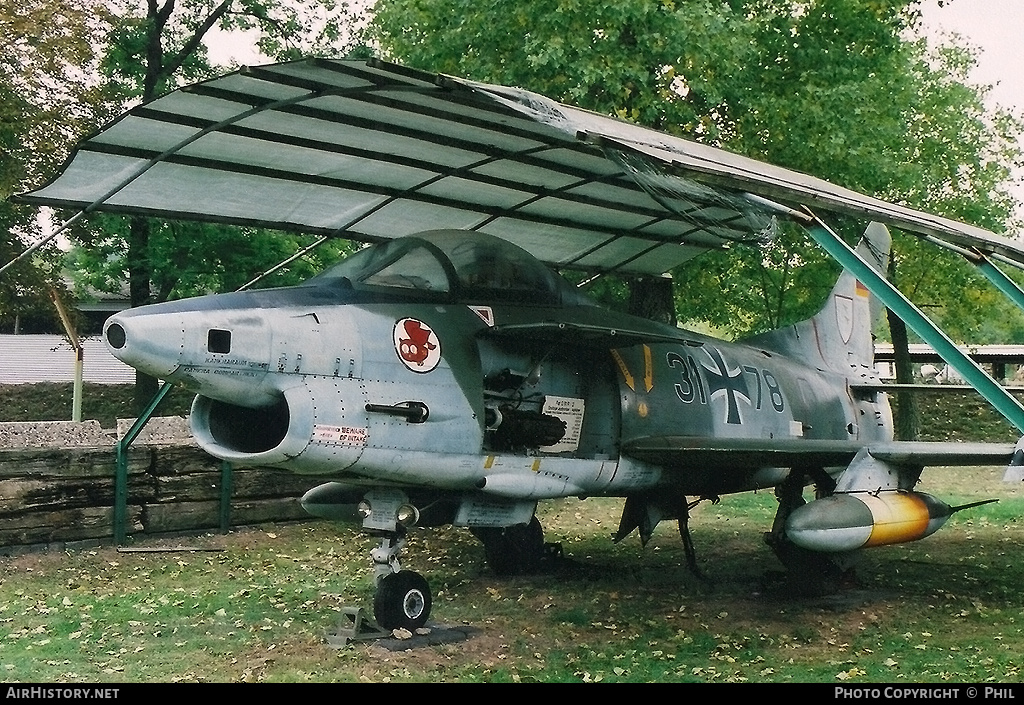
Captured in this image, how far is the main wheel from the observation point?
316 inches

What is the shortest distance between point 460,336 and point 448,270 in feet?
1.94

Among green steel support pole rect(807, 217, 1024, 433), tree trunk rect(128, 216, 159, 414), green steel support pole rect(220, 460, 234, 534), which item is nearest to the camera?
green steel support pole rect(807, 217, 1024, 433)

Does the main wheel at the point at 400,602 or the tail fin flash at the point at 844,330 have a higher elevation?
the tail fin flash at the point at 844,330

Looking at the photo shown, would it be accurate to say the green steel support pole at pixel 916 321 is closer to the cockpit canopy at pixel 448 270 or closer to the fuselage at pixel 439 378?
the fuselage at pixel 439 378

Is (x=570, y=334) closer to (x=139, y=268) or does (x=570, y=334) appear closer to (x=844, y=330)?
(x=844, y=330)

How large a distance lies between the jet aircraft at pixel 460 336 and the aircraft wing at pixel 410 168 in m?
0.04

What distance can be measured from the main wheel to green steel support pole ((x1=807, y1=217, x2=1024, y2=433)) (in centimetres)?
406

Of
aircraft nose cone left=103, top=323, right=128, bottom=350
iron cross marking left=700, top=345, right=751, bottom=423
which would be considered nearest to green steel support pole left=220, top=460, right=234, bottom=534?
iron cross marking left=700, top=345, right=751, bottom=423

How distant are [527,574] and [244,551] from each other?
3.30 meters

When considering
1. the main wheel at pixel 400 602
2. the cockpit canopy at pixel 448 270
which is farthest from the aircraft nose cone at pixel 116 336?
the main wheel at pixel 400 602

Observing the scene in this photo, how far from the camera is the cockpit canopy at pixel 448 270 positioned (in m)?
8.25

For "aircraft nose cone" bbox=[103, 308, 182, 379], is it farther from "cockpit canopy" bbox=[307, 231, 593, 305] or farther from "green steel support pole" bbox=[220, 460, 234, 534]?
"green steel support pole" bbox=[220, 460, 234, 534]
